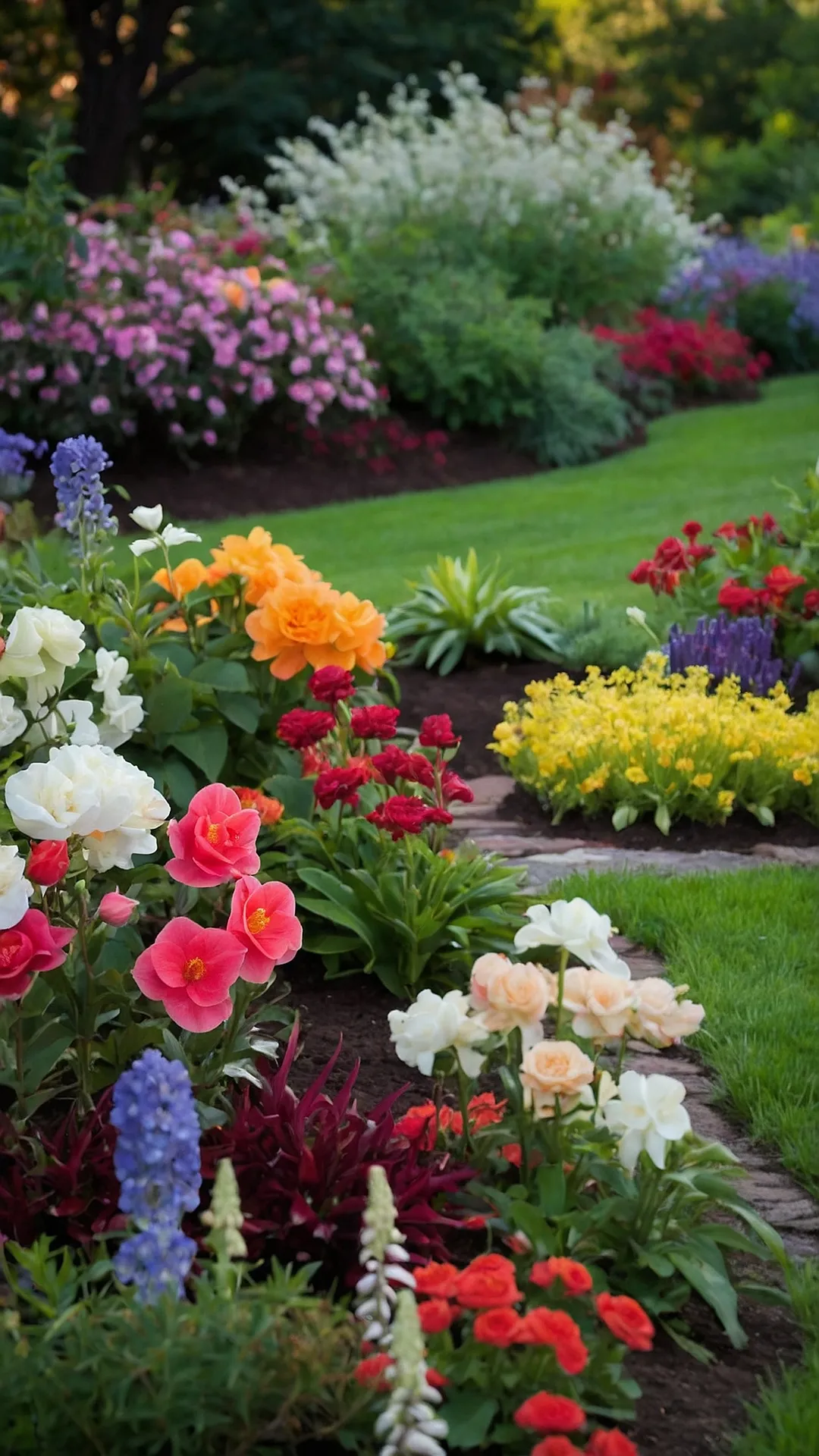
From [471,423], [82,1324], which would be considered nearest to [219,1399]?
[82,1324]

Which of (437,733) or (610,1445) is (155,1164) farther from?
(437,733)

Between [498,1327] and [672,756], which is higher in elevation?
[498,1327]

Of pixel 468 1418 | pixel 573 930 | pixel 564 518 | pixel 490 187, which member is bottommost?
pixel 564 518

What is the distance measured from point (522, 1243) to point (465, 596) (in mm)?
4289

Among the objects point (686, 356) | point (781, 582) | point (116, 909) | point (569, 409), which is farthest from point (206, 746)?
point (686, 356)

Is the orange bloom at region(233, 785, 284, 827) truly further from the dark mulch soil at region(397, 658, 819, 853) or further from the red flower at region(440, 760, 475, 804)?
the dark mulch soil at region(397, 658, 819, 853)

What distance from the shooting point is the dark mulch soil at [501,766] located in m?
4.50

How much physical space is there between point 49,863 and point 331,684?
115cm

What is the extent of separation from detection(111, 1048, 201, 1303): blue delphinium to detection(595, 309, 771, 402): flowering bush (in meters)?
12.1

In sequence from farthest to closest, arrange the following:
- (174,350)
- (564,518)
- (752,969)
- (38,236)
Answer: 1. (174,350)
2. (564,518)
3. (38,236)
4. (752,969)

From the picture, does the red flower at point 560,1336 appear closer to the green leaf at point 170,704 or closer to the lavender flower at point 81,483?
the green leaf at point 170,704

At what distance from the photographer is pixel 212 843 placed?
2.31 metres

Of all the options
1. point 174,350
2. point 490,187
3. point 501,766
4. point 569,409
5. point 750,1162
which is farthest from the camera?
point 490,187

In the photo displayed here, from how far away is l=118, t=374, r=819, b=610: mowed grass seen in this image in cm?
780
